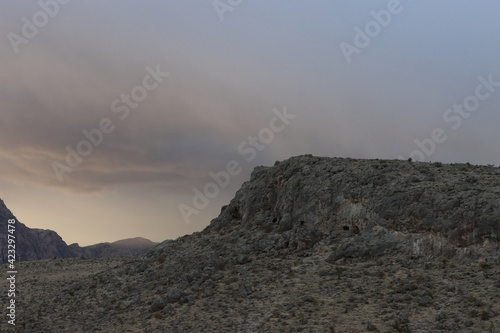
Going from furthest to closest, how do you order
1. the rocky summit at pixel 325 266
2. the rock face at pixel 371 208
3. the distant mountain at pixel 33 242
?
the distant mountain at pixel 33 242
the rock face at pixel 371 208
the rocky summit at pixel 325 266

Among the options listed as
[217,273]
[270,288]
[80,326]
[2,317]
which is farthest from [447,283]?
[2,317]

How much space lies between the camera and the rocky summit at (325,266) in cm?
2273

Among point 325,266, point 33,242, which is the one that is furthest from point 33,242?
point 325,266

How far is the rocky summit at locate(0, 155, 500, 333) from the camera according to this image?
22734 millimetres

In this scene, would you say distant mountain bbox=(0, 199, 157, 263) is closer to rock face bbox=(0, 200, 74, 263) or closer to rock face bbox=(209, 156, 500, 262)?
rock face bbox=(0, 200, 74, 263)

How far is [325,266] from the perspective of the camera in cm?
2870

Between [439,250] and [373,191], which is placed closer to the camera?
[439,250]

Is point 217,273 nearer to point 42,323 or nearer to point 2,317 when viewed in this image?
point 42,323

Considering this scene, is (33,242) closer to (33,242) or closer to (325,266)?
(33,242)

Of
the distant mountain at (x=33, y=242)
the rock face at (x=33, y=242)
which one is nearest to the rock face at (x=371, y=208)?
the distant mountain at (x=33, y=242)

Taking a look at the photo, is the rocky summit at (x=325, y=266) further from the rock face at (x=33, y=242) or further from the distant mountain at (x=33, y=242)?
the rock face at (x=33, y=242)

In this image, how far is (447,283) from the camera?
76.8 ft

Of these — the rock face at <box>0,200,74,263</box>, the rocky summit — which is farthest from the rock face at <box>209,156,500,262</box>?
the rock face at <box>0,200,74,263</box>

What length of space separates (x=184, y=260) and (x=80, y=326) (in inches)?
381
